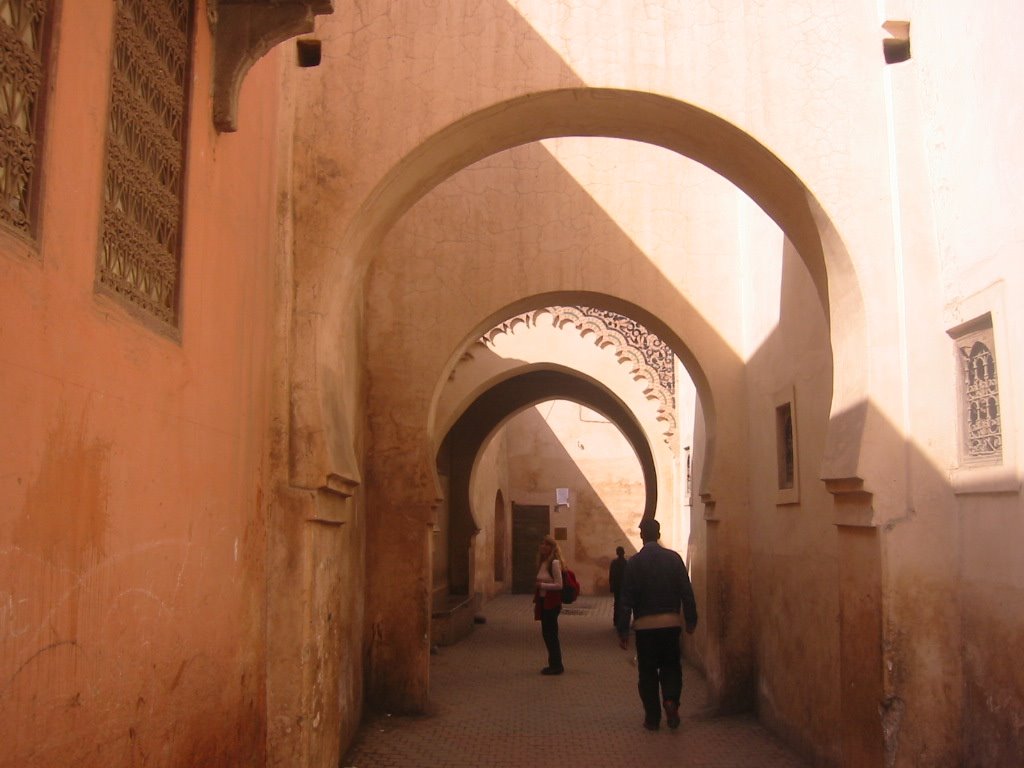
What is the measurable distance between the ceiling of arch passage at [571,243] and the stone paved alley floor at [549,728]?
3091 mm

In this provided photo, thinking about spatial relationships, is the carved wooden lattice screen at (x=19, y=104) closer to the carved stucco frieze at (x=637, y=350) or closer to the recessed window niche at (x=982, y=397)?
the recessed window niche at (x=982, y=397)

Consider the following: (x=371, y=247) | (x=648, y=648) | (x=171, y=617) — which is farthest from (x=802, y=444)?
(x=171, y=617)

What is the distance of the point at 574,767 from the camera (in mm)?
6973

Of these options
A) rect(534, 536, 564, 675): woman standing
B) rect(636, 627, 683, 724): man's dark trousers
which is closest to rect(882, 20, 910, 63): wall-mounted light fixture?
rect(636, 627, 683, 724): man's dark trousers

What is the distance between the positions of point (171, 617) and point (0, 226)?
1694 millimetres

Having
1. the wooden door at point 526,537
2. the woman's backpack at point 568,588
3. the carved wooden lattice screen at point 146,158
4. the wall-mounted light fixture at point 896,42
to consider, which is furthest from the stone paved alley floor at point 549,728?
the wooden door at point 526,537

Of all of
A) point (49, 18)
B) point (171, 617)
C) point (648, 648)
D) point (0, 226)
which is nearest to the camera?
point (0, 226)

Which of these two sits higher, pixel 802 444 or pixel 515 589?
pixel 802 444

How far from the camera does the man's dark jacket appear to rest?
308 inches

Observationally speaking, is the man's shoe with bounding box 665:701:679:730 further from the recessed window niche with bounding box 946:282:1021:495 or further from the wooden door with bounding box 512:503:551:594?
the wooden door with bounding box 512:503:551:594

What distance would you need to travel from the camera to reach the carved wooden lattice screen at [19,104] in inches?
103

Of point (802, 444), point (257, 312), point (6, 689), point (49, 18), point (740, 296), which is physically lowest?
point (6, 689)

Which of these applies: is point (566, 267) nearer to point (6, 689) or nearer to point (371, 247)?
point (371, 247)

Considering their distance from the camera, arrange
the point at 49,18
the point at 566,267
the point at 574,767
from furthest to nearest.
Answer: the point at 566,267
the point at 574,767
the point at 49,18
